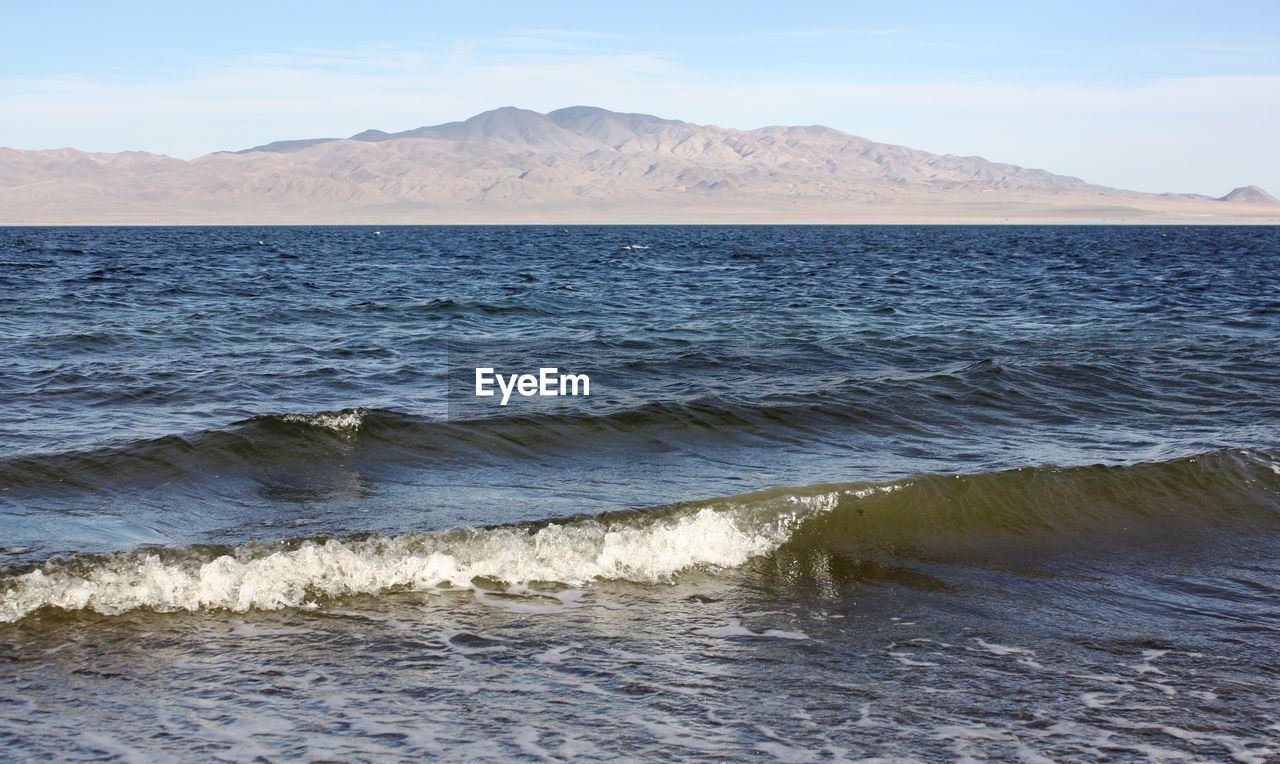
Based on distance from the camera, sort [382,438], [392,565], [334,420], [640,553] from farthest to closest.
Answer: [334,420], [382,438], [640,553], [392,565]

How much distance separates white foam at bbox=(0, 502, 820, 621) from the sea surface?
0.10 ft

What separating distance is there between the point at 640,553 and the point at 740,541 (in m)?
0.96

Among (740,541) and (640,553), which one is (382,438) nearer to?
(640,553)

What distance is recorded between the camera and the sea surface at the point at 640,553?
565 cm

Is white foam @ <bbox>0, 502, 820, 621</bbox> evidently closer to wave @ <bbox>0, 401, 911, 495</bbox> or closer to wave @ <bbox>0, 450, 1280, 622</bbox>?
wave @ <bbox>0, 450, 1280, 622</bbox>

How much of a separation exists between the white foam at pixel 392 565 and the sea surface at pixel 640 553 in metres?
0.03

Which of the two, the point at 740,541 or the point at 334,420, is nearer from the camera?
the point at 740,541

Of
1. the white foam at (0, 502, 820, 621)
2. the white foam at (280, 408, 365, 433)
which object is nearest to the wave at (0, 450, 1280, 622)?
the white foam at (0, 502, 820, 621)

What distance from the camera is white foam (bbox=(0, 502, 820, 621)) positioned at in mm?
7543

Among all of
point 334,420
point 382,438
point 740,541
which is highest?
point 334,420

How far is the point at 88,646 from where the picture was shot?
22.1 feet

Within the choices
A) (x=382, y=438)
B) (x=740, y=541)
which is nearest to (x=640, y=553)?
(x=740, y=541)

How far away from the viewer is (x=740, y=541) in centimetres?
920

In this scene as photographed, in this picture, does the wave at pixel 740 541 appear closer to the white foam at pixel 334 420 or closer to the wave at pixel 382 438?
the wave at pixel 382 438
